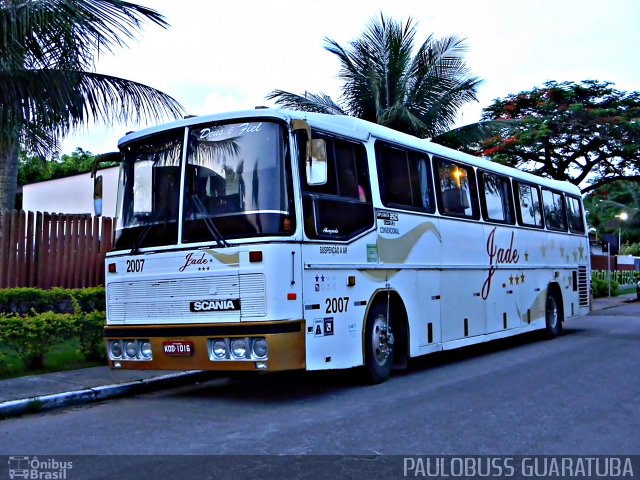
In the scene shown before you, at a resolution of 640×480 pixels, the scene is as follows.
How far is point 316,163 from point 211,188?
122 cm

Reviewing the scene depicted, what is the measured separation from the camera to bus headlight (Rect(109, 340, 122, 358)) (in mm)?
8891

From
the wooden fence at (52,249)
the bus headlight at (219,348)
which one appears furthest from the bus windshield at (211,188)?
the wooden fence at (52,249)

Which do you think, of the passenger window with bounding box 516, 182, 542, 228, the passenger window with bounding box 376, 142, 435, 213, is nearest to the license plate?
the passenger window with bounding box 376, 142, 435, 213

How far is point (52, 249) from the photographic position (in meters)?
12.1

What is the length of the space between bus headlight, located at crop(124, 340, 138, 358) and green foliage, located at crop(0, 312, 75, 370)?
1.86m

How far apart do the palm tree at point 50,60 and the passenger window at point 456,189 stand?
16.8 feet

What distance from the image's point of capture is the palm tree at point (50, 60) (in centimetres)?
1065

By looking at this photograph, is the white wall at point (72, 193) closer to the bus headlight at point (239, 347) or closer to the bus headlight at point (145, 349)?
the bus headlight at point (145, 349)

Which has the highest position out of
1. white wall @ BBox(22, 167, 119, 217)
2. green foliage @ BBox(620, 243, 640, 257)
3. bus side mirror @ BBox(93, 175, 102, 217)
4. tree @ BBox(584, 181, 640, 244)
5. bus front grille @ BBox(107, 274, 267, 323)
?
tree @ BBox(584, 181, 640, 244)

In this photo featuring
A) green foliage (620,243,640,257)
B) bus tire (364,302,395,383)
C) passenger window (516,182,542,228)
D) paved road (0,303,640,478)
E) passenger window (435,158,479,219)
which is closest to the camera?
paved road (0,303,640,478)

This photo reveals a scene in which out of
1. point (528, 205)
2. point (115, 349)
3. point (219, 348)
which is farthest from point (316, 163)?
point (528, 205)

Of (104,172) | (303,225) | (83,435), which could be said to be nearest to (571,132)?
(104,172)

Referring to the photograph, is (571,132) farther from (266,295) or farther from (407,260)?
(266,295)

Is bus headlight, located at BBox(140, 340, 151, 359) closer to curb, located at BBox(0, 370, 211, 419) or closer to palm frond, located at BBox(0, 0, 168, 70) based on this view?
curb, located at BBox(0, 370, 211, 419)
